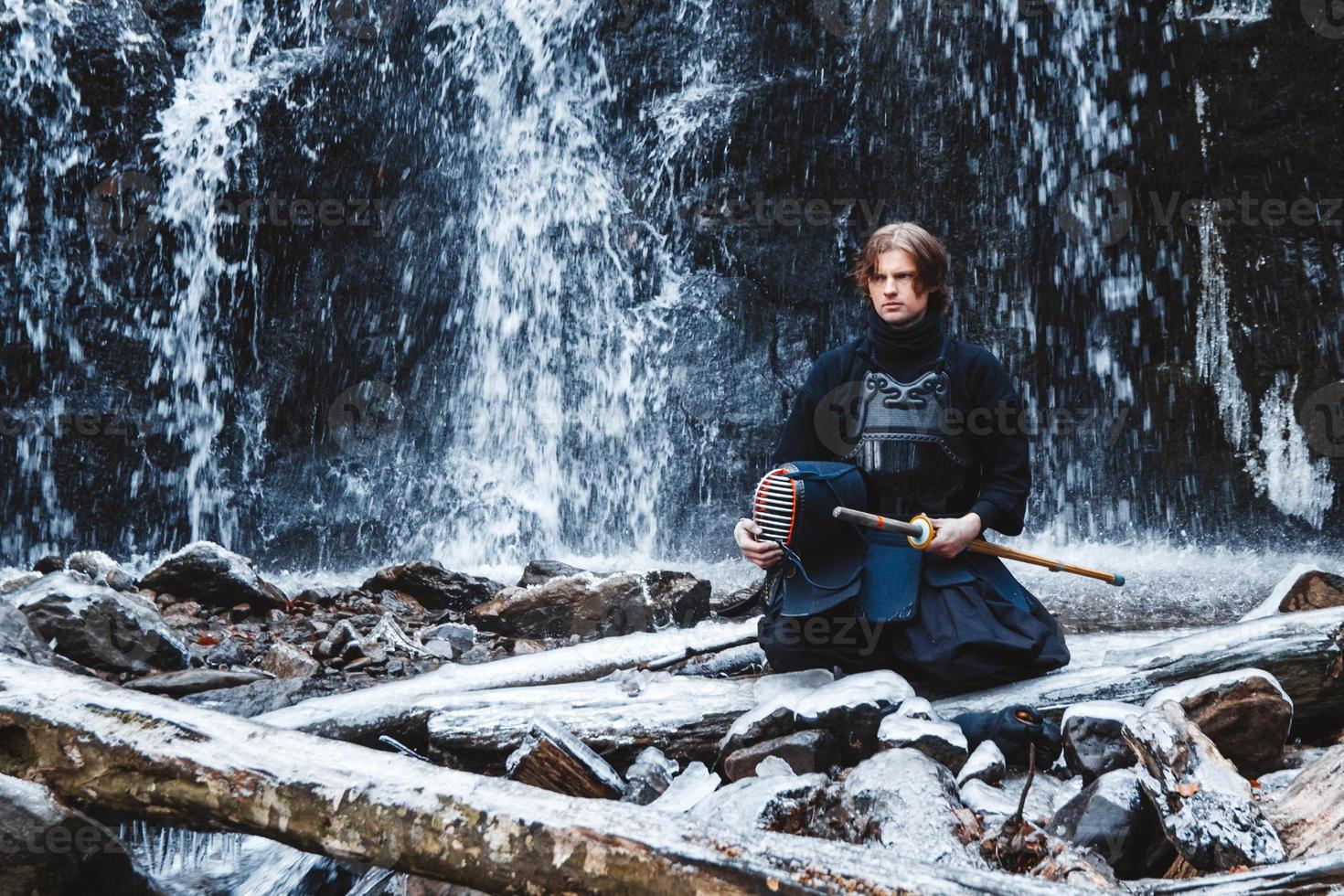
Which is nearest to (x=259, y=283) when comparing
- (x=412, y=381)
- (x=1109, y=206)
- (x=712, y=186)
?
(x=412, y=381)

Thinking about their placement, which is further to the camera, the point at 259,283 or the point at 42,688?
the point at 259,283

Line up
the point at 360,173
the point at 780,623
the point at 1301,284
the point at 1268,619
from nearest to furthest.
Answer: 1. the point at 1268,619
2. the point at 780,623
3. the point at 1301,284
4. the point at 360,173

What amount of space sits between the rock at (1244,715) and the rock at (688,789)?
3.50 ft

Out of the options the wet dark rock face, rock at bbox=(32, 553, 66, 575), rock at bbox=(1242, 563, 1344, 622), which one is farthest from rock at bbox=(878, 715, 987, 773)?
the wet dark rock face

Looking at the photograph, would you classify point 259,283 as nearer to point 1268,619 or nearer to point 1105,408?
point 1105,408

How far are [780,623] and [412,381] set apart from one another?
7994 millimetres

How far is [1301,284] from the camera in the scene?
8.50 meters

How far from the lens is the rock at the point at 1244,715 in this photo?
2.25m

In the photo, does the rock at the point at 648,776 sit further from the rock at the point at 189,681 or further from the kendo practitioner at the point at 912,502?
the rock at the point at 189,681

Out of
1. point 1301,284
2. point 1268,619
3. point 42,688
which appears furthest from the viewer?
point 1301,284

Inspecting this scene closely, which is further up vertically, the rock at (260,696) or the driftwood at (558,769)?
the driftwood at (558,769)

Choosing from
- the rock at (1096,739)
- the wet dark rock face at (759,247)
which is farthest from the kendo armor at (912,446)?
the wet dark rock face at (759,247)

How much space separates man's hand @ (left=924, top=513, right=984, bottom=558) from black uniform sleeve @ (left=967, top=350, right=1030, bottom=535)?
0.06 metres

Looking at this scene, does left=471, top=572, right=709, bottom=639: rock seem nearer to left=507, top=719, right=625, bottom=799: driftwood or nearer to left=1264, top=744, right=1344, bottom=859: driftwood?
left=507, top=719, right=625, bottom=799: driftwood
